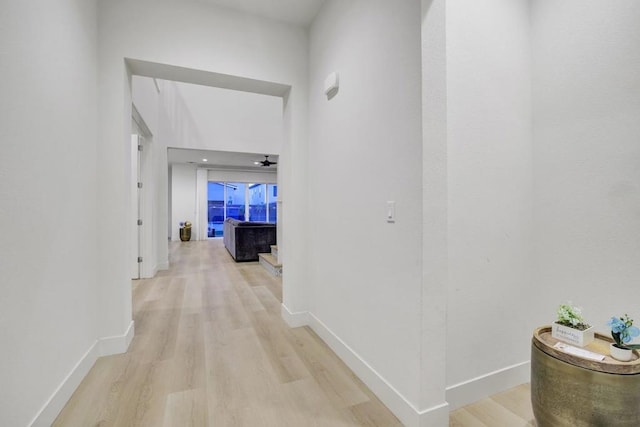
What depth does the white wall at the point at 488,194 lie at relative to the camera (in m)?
1.66

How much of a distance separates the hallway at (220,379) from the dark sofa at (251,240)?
2.73 meters

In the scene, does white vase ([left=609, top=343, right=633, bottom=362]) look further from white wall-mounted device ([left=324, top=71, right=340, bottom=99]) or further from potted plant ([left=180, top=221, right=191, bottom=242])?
potted plant ([left=180, top=221, right=191, bottom=242])

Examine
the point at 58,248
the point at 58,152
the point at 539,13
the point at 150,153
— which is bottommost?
the point at 58,248

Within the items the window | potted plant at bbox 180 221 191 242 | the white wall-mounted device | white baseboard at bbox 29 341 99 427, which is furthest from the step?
the window

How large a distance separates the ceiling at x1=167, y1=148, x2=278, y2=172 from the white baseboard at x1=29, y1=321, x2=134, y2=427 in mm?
5410

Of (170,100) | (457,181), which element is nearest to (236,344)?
(457,181)

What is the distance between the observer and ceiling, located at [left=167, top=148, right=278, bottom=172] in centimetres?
745

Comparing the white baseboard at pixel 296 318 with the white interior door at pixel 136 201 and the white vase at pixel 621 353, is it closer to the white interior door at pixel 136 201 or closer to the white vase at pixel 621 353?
the white vase at pixel 621 353

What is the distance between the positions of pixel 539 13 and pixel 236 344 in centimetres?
319

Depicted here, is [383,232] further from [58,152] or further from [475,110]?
[58,152]

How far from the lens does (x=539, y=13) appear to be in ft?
6.07

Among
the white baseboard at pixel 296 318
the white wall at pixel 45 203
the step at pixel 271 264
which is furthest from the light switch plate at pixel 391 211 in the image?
the step at pixel 271 264

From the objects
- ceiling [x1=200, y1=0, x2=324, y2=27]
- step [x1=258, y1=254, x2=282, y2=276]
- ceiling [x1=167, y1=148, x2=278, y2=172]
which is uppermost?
ceiling [x1=200, y1=0, x2=324, y2=27]

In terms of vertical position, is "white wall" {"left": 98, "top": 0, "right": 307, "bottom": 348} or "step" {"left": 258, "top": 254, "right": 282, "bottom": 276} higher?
"white wall" {"left": 98, "top": 0, "right": 307, "bottom": 348}
